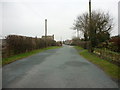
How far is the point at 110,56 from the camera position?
8.66m

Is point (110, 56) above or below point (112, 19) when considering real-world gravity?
below

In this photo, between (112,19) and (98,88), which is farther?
(112,19)

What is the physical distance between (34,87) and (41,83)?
40 centimetres

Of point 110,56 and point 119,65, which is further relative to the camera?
point 110,56

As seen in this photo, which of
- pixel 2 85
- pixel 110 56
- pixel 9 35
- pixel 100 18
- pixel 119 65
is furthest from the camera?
pixel 100 18

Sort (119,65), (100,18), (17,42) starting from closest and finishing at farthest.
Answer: (119,65) → (17,42) → (100,18)

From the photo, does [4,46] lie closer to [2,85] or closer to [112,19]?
[2,85]

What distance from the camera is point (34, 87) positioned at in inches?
146

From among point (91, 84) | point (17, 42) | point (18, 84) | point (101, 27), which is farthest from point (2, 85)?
point (101, 27)

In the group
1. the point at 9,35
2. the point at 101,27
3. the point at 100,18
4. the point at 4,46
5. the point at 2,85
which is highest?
the point at 100,18

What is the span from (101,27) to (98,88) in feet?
71.8

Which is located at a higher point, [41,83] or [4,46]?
[4,46]

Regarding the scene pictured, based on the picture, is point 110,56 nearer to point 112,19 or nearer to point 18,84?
point 18,84

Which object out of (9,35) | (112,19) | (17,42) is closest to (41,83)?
(9,35)
